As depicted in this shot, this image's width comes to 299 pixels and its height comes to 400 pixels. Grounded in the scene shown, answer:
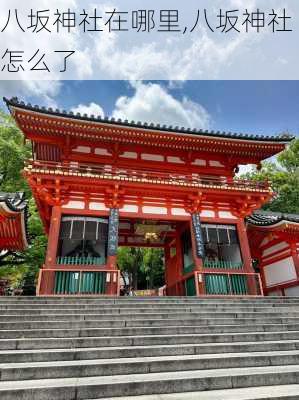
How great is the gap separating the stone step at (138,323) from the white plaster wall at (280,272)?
25.3 ft

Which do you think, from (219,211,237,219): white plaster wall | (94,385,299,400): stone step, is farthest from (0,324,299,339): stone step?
(219,211,237,219): white plaster wall

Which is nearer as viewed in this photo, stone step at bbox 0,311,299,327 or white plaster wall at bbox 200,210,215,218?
Answer: stone step at bbox 0,311,299,327

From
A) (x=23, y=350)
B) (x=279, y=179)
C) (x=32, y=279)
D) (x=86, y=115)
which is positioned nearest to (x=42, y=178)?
(x=86, y=115)

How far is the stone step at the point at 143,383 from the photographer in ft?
11.1

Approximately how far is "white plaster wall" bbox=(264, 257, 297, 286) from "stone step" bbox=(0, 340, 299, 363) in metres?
9.58

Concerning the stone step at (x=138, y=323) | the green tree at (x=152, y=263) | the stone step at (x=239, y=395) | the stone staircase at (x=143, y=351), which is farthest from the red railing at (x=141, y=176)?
the green tree at (x=152, y=263)

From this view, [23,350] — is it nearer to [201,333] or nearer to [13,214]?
[201,333]

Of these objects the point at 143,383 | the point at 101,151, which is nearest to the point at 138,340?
the point at 143,383

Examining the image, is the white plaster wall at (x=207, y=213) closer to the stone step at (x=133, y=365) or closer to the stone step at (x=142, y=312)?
the stone step at (x=142, y=312)

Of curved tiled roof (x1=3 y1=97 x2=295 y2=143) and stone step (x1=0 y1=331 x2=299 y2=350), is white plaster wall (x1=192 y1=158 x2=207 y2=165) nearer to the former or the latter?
curved tiled roof (x1=3 y1=97 x2=295 y2=143)

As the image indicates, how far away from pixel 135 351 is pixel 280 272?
12628mm

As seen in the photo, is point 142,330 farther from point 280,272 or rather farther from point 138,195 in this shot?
point 280,272

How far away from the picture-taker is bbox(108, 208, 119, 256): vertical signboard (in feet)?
36.8

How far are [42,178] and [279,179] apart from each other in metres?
25.0
